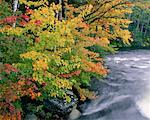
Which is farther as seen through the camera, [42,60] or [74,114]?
[74,114]

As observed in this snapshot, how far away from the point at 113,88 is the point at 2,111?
303 inches

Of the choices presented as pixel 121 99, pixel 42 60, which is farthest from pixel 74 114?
pixel 42 60

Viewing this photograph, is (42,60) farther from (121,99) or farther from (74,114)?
(121,99)

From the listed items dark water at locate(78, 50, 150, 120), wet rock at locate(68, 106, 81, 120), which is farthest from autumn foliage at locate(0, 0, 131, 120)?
dark water at locate(78, 50, 150, 120)

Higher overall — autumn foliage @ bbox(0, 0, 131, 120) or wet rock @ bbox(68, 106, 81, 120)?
autumn foliage @ bbox(0, 0, 131, 120)

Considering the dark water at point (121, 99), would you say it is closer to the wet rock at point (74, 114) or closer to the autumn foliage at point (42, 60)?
the wet rock at point (74, 114)

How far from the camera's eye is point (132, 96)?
1404 cm

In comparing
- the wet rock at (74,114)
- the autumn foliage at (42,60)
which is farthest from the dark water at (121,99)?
the autumn foliage at (42,60)

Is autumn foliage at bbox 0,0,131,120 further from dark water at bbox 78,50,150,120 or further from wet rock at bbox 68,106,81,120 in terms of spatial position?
dark water at bbox 78,50,150,120

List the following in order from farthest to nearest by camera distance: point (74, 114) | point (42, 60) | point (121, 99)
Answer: point (121, 99), point (74, 114), point (42, 60)

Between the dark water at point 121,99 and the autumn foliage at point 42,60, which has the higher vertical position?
the autumn foliage at point 42,60

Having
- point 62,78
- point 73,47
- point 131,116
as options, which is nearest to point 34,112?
point 62,78

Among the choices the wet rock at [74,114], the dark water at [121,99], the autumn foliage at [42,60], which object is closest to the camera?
the autumn foliage at [42,60]

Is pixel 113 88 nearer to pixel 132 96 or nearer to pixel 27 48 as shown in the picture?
pixel 132 96
